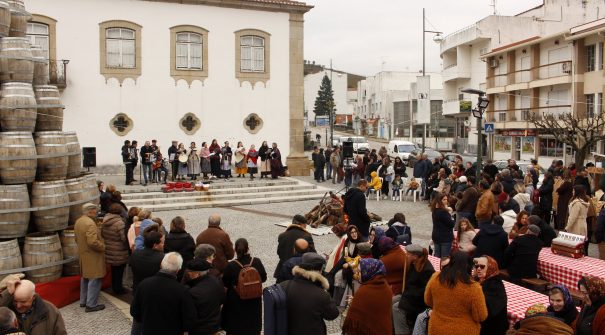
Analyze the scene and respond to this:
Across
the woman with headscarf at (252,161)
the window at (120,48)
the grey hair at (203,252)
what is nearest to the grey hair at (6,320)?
the grey hair at (203,252)

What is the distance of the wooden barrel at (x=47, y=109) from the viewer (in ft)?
30.6

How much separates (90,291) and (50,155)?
88.5 inches

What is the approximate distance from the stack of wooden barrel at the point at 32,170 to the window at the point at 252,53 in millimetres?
14898

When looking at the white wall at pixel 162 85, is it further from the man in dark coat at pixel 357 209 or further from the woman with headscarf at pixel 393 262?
the woman with headscarf at pixel 393 262

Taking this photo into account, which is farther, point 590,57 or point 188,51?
point 590,57

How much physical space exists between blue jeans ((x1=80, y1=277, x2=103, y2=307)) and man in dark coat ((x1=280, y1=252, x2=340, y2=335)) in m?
4.31

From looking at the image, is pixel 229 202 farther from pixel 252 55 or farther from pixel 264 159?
pixel 252 55

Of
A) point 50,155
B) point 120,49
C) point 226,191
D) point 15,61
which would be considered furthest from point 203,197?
point 15,61

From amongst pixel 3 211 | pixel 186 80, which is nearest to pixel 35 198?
pixel 3 211

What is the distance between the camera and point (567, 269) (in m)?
7.67

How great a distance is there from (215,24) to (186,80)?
2.65 metres

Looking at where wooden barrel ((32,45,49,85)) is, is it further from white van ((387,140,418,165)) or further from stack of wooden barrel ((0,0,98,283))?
white van ((387,140,418,165))

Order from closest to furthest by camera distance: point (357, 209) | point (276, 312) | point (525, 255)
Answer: point (276, 312)
point (525, 255)
point (357, 209)

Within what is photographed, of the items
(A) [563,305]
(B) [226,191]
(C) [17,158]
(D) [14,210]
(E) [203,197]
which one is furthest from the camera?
(B) [226,191]
